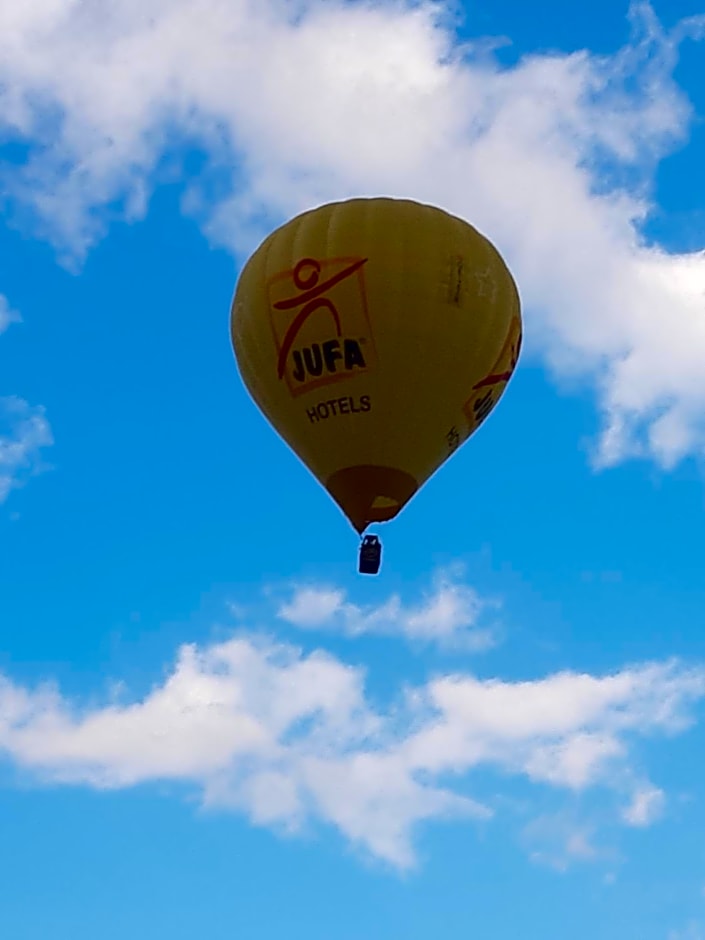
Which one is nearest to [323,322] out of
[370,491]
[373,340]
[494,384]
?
[373,340]

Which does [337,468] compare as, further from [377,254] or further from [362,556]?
[377,254]

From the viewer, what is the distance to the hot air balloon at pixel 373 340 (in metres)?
31.0

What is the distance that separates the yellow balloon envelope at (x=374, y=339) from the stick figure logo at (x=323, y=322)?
0.02 metres

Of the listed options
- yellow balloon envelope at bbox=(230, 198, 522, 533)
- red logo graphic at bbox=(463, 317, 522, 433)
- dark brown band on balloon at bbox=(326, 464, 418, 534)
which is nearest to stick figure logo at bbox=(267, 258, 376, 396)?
yellow balloon envelope at bbox=(230, 198, 522, 533)

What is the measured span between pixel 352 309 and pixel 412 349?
1.29 m

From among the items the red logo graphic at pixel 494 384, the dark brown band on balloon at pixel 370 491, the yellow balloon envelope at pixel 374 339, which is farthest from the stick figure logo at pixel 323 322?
the red logo graphic at pixel 494 384

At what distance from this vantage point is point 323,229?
31.8 metres


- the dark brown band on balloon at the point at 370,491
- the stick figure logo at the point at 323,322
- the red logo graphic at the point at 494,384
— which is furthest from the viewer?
the red logo graphic at the point at 494,384

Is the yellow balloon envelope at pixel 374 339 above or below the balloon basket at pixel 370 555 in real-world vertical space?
above

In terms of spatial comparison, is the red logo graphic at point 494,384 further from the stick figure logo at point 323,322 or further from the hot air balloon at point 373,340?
the stick figure logo at point 323,322

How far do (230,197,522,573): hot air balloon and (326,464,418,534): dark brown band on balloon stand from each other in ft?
0.08

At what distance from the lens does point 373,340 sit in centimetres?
3097

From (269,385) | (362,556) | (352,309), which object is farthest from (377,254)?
(362,556)

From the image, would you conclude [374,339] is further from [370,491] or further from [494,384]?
[494,384]
